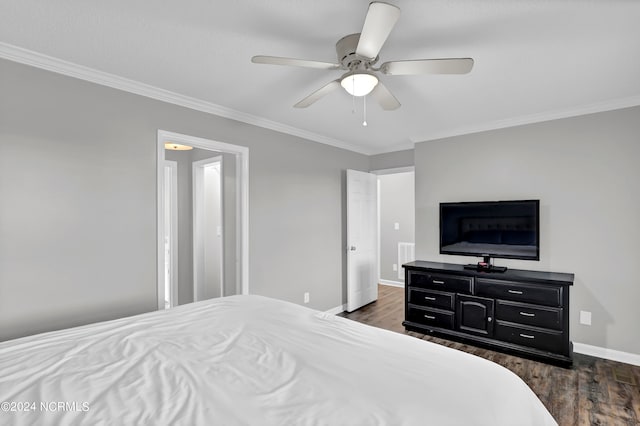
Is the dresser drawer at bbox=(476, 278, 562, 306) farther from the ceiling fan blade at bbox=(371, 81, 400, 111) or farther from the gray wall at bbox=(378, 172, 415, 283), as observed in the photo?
the gray wall at bbox=(378, 172, 415, 283)

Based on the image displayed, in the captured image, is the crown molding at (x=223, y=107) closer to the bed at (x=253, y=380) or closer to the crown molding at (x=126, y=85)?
the crown molding at (x=126, y=85)

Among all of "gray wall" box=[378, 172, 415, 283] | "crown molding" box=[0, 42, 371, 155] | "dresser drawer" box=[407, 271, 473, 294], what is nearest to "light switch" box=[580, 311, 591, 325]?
"dresser drawer" box=[407, 271, 473, 294]

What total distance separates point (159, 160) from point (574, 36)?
3108 mm

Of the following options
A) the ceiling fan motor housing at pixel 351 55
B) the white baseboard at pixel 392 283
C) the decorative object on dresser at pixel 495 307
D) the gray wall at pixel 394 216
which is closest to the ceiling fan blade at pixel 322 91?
the ceiling fan motor housing at pixel 351 55

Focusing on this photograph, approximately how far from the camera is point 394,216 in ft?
21.3

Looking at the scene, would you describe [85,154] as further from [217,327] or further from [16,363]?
[217,327]

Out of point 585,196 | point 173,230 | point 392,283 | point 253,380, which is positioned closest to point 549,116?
point 585,196

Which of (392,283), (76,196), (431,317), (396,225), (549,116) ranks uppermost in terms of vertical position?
(549,116)

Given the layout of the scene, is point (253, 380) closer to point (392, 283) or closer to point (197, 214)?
point (197, 214)

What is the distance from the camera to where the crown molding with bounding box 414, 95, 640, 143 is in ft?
9.78

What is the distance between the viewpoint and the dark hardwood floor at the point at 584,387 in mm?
2193

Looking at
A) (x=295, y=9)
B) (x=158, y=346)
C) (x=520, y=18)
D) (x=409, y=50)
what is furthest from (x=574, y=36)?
(x=158, y=346)

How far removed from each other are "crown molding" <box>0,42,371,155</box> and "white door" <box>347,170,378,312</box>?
4.40ft

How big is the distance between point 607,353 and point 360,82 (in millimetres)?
3587
